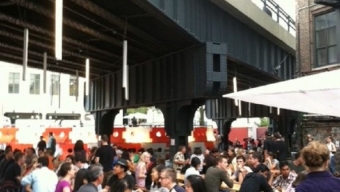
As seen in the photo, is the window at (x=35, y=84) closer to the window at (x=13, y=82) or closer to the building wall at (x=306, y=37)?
the window at (x=13, y=82)

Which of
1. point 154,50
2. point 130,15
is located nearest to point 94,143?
point 154,50

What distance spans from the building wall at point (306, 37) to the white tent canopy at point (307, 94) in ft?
66.3

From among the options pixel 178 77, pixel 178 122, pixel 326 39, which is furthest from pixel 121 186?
pixel 326 39

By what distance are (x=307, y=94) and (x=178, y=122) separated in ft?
45.1

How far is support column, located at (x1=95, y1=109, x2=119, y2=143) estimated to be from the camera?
3066 cm

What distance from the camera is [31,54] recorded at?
22.6 metres

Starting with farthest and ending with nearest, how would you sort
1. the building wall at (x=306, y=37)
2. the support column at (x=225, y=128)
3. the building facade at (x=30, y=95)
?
1. the building facade at (x=30, y=95)
2. the support column at (x=225, y=128)
3. the building wall at (x=306, y=37)

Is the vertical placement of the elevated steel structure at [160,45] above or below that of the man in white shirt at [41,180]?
above

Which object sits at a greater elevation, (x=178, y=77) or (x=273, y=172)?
(x=178, y=77)

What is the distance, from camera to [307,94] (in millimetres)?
6008

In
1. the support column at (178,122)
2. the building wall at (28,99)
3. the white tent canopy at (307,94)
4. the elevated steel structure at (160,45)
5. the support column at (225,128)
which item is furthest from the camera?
the building wall at (28,99)

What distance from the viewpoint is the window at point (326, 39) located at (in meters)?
25.5

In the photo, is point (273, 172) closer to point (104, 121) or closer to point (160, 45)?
point (160, 45)

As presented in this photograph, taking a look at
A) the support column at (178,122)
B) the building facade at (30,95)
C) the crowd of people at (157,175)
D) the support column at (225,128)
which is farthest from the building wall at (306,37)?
the building facade at (30,95)
